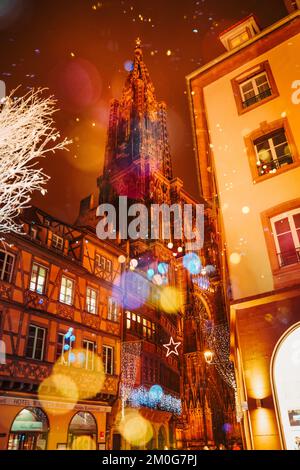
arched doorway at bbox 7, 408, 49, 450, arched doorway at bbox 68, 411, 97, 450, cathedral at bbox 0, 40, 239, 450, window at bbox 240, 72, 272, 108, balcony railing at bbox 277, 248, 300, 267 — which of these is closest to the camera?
balcony railing at bbox 277, 248, 300, 267

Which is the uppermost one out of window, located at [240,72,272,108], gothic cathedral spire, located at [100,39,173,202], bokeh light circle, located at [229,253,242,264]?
gothic cathedral spire, located at [100,39,173,202]

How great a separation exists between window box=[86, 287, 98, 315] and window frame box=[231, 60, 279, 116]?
1202 cm

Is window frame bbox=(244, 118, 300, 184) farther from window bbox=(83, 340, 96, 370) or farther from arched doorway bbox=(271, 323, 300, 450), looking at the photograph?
window bbox=(83, 340, 96, 370)

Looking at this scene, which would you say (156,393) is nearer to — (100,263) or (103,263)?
(103,263)

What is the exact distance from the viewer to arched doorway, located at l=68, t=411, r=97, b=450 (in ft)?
51.7

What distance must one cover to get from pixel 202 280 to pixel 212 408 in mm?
15564

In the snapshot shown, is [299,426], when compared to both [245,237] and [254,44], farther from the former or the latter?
[254,44]

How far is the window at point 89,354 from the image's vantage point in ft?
57.0

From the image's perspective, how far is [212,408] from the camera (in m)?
37.2

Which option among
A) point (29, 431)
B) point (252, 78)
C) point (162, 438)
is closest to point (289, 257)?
point (252, 78)

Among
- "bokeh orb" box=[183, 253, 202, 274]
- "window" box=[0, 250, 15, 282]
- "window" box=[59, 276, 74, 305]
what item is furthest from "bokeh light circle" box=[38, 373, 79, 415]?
"bokeh orb" box=[183, 253, 202, 274]

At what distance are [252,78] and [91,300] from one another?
13386mm

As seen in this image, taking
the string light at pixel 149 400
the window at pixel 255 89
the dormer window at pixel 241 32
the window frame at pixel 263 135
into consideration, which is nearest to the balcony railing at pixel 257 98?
the window at pixel 255 89

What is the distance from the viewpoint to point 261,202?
34.6ft
